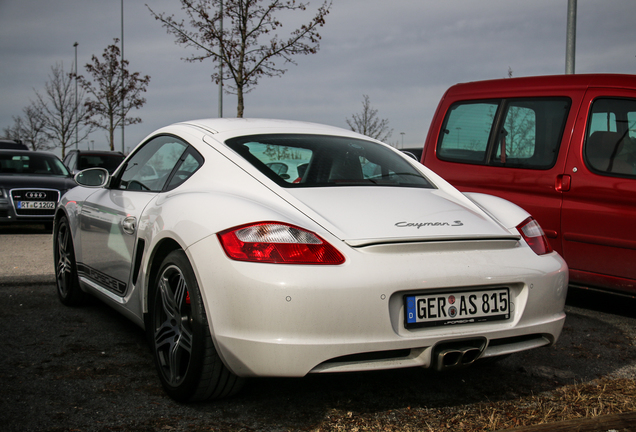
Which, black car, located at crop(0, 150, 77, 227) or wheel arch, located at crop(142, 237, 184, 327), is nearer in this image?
wheel arch, located at crop(142, 237, 184, 327)

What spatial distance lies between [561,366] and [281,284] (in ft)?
6.57

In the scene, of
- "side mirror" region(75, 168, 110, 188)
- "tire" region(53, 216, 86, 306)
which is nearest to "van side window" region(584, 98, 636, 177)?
"side mirror" region(75, 168, 110, 188)

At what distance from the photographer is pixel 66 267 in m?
4.78

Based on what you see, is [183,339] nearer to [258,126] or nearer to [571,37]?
[258,126]

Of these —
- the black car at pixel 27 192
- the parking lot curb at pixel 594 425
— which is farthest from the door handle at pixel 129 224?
the black car at pixel 27 192

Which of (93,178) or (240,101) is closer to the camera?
(93,178)

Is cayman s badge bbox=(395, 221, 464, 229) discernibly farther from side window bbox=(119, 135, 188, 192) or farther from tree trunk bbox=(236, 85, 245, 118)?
tree trunk bbox=(236, 85, 245, 118)

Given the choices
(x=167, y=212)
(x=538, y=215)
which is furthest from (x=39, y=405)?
(x=538, y=215)

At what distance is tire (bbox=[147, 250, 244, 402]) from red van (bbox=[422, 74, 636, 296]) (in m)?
3.10

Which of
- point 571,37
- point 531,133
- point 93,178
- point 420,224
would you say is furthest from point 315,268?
point 571,37

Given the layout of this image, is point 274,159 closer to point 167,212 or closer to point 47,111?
point 167,212

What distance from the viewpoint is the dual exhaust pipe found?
8.45 feet

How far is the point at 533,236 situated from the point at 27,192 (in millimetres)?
10140

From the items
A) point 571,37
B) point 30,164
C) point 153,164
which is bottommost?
point 30,164
